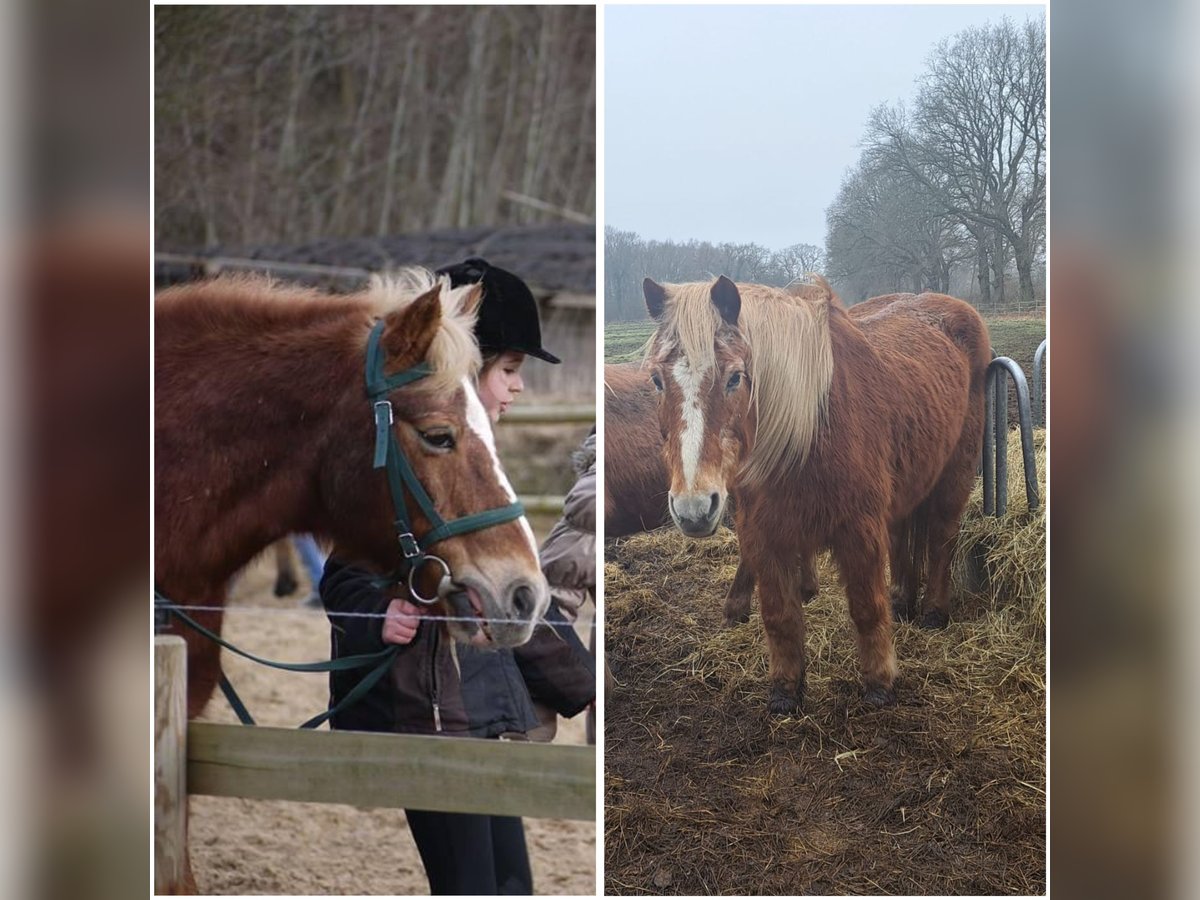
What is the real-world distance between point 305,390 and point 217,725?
935 mm

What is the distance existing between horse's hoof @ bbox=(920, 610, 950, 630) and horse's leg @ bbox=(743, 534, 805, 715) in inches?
13.9

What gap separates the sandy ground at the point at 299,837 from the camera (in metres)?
3.22

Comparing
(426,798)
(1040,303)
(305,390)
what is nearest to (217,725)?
(426,798)

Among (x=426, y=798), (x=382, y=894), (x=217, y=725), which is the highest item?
(x=217, y=725)

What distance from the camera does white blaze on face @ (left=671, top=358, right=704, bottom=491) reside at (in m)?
3.16

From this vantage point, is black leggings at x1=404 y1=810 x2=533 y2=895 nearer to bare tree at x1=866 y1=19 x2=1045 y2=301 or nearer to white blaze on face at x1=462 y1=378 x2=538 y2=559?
white blaze on face at x1=462 y1=378 x2=538 y2=559

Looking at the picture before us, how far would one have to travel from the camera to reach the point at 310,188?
3.32 meters

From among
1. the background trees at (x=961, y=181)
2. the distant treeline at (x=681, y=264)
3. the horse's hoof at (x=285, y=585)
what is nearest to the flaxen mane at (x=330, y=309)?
the distant treeline at (x=681, y=264)

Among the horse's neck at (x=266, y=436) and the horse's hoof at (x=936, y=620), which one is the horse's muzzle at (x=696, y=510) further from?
the horse's neck at (x=266, y=436)

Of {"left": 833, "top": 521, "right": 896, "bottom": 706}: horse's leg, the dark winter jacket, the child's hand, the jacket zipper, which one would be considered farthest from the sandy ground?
{"left": 833, "top": 521, "right": 896, "bottom": 706}: horse's leg

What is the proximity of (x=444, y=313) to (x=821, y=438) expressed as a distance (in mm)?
1155

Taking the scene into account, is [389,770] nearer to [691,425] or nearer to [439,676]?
[439,676]

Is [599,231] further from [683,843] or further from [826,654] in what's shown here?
[683,843]
